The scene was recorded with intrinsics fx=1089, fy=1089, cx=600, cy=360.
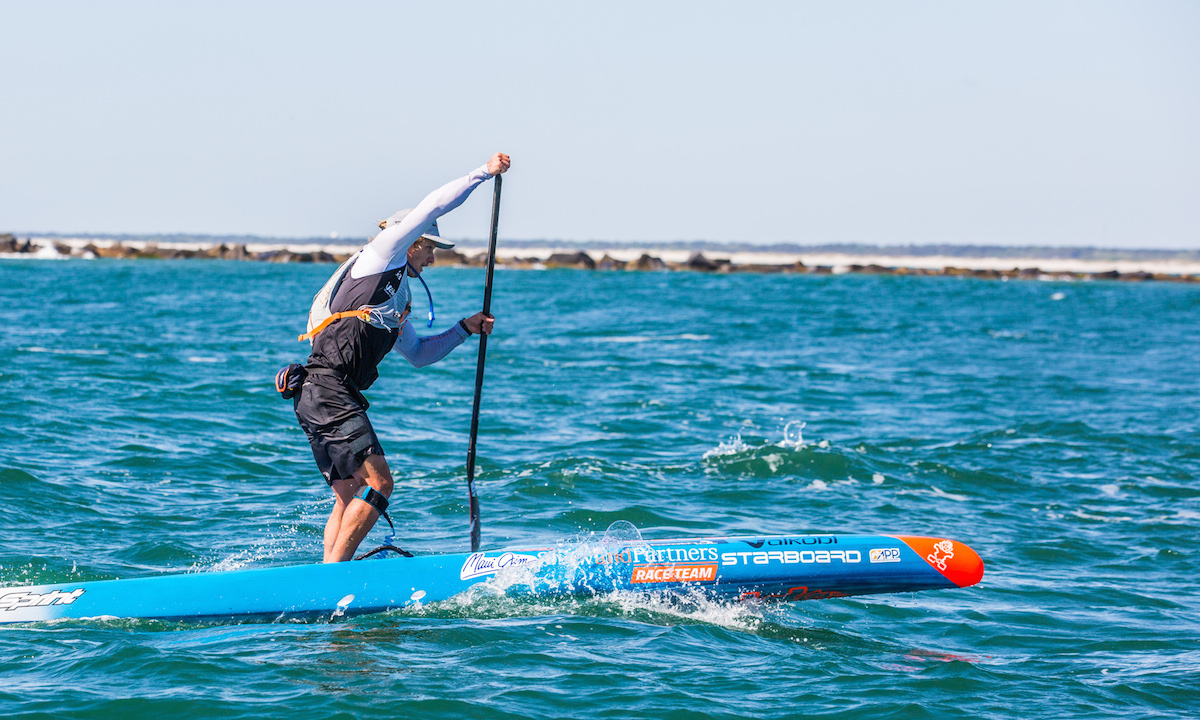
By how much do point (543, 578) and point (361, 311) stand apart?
185cm

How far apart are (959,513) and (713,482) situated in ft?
→ 7.70

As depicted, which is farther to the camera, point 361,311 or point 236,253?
point 236,253

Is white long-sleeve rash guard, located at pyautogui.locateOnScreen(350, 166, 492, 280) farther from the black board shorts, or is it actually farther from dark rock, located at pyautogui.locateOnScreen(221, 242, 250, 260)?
dark rock, located at pyautogui.locateOnScreen(221, 242, 250, 260)

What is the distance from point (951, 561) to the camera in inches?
252

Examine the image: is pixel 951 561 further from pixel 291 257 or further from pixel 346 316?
pixel 291 257

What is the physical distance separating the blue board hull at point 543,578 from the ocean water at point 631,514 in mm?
126

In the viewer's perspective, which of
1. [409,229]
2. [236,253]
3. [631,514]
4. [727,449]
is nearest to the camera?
[409,229]

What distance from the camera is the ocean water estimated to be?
5.22m

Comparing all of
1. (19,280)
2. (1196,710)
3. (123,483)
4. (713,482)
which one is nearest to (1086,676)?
(1196,710)

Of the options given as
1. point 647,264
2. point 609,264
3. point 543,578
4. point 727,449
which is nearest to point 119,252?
point 609,264

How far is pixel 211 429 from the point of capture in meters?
12.7

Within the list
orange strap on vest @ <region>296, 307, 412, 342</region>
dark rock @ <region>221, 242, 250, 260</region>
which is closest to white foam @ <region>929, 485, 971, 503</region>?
orange strap on vest @ <region>296, 307, 412, 342</region>

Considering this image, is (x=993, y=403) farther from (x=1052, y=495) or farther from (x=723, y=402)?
(x=1052, y=495)

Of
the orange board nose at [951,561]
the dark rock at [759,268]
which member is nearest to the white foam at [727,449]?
the orange board nose at [951,561]
